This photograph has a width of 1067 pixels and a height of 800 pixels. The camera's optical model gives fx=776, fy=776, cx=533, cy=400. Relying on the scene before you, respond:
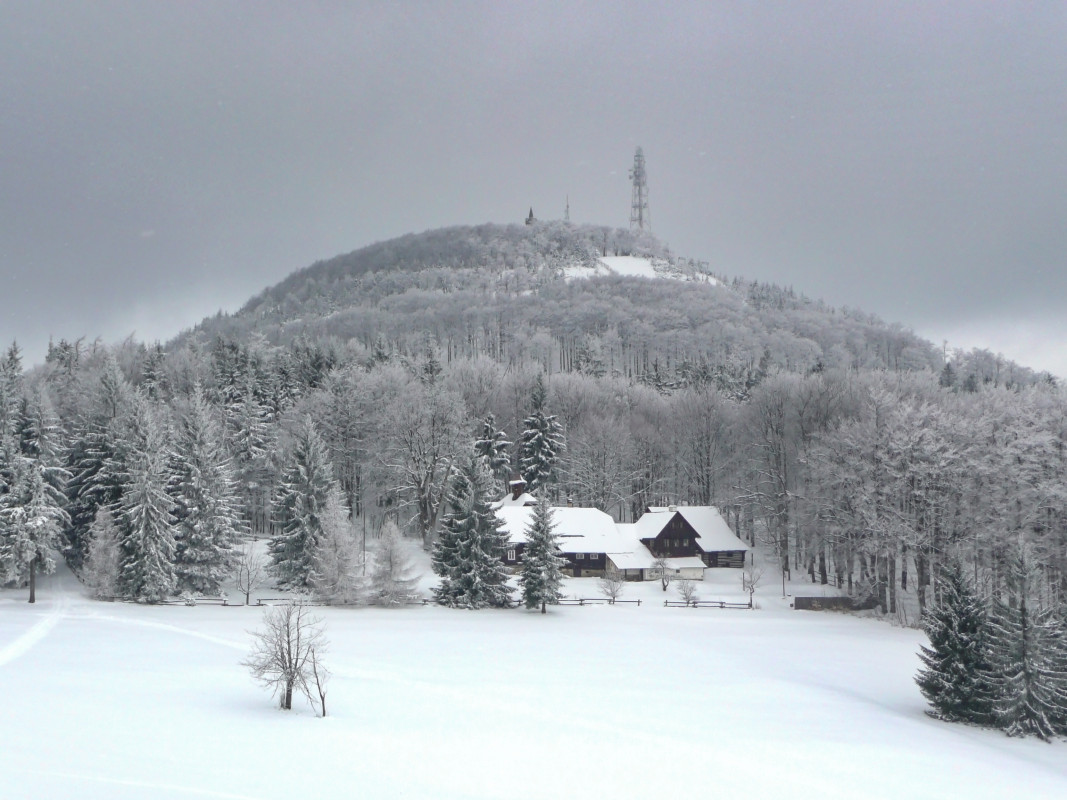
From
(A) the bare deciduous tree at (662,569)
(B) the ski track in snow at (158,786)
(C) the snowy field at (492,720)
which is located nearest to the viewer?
(B) the ski track in snow at (158,786)

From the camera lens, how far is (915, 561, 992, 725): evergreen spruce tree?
27.0 m

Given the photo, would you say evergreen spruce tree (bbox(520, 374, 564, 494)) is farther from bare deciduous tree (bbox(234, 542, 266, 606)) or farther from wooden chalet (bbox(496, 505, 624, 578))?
bare deciduous tree (bbox(234, 542, 266, 606))

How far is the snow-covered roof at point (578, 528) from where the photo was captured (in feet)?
189

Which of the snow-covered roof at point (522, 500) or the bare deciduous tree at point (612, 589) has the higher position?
the snow-covered roof at point (522, 500)

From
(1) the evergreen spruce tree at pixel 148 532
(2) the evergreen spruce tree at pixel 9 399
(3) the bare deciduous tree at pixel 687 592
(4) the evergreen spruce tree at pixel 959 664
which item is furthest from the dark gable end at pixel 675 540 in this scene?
(2) the evergreen spruce tree at pixel 9 399

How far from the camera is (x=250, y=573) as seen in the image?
1934 inches

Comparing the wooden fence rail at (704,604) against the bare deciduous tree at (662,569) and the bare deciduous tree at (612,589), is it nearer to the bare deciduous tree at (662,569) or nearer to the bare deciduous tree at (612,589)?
the bare deciduous tree at (612,589)

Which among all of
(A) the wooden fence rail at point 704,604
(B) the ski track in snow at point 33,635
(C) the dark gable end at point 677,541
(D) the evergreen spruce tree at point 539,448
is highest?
(D) the evergreen spruce tree at point 539,448

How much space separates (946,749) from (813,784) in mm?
6516

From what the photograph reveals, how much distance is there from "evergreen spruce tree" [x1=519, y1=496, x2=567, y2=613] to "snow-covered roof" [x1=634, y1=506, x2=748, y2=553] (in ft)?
54.9

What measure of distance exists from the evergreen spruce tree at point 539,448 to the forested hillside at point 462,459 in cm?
55

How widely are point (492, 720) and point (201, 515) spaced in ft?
102

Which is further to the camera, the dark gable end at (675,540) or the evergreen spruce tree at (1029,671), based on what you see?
the dark gable end at (675,540)

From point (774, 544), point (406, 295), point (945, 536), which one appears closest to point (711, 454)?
point (774, 544)
